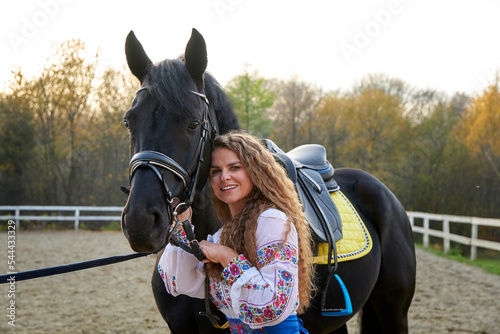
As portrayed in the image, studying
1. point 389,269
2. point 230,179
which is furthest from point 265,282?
point 389,269

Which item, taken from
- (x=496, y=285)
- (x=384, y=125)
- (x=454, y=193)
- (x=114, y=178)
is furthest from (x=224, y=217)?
(x=384, y=125)

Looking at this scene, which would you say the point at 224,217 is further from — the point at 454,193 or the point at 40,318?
the point at 454,193

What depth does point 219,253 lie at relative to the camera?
1.59 meters

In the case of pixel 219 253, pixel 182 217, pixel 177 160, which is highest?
pixel 177 160

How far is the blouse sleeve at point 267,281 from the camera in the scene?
146 centimetres

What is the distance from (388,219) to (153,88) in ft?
7.17

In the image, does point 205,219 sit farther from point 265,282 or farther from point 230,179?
point 265,282

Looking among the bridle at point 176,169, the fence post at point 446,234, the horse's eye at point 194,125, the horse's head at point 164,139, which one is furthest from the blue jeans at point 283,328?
the fence post at point 446,234

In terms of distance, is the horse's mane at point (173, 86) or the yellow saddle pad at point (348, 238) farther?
the yellow saddle pad at point (348, 238)

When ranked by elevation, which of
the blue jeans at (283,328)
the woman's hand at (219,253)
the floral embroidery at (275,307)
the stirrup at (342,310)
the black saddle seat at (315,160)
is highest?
the black saddle seat at (315,160)

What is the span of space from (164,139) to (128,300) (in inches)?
221

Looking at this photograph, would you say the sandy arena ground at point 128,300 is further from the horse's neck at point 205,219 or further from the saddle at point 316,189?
the horse's neck at point 205,219

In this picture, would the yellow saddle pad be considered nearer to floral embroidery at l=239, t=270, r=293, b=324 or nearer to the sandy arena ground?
floral embroidery at l=239, t=270, r=293, b=324

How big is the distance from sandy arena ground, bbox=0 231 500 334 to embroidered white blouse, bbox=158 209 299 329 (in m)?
4.11
